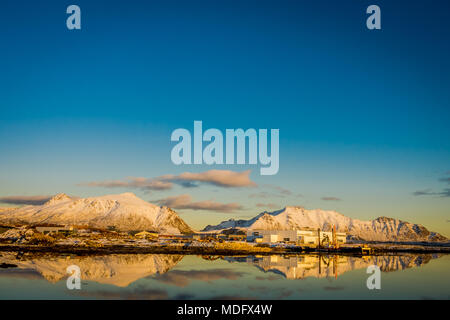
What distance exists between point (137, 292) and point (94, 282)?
7109 millimetres

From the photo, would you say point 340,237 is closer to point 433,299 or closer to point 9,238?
point 9,238

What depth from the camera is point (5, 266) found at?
1854 inches

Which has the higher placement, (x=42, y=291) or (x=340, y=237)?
(x=42, y=291)
